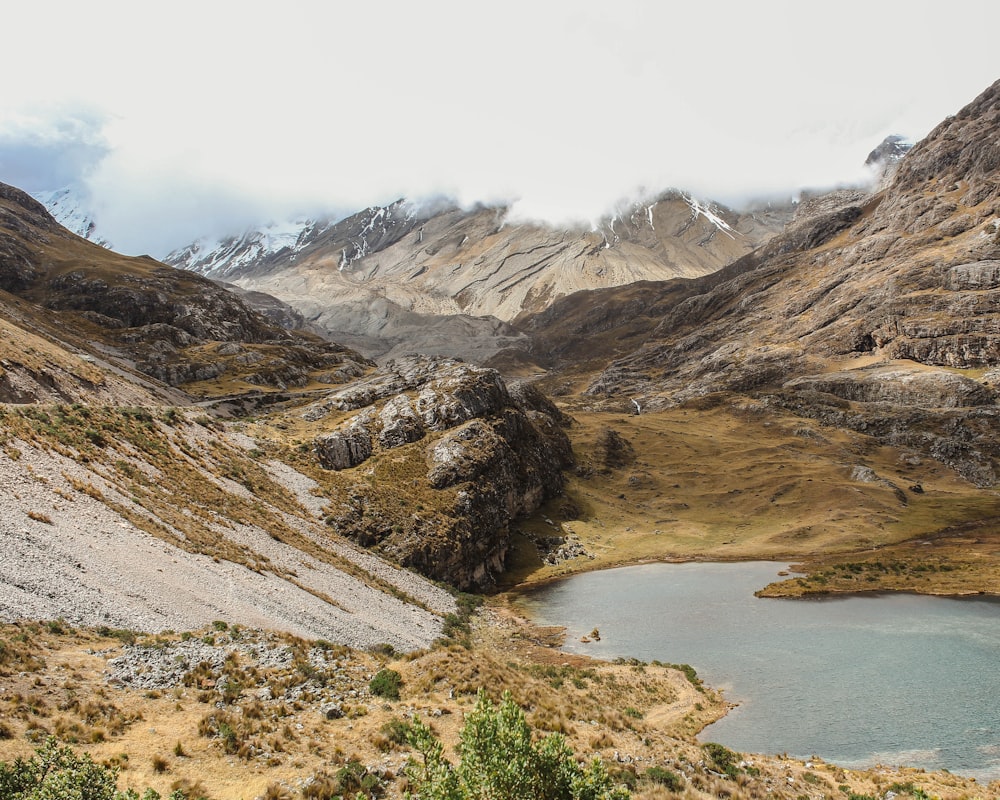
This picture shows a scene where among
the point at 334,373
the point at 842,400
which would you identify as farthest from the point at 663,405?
the point at 334,373

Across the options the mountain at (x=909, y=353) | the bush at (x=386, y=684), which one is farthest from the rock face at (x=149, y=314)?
the bush at (x=386, y=684)

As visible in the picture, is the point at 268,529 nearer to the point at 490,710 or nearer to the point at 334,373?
the point at 490,710

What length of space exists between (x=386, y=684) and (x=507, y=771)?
44.7ft

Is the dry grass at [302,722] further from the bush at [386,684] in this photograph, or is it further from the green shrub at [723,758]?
the bush at [386,684]

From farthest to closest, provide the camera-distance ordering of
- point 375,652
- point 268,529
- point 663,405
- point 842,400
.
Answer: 1. point 663,405
2. point 842,400
3. point 268,529
4. point 375,652

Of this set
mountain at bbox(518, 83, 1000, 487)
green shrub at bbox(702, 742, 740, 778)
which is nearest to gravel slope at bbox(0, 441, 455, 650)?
green shrub at bbox(702, 742, 740, 778)

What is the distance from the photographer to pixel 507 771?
10.7 meters

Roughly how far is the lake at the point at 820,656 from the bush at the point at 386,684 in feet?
53.9

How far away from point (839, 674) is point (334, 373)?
135 meters

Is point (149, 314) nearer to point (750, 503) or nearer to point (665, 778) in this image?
point (750, 503)

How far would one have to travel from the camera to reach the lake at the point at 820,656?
26.6 metres

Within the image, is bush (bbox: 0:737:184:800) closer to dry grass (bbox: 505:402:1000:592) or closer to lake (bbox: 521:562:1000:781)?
lake (bbox: 521:562:1000:781)

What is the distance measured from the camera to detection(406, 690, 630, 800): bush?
35.0 ft

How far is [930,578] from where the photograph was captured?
55.1 meters
